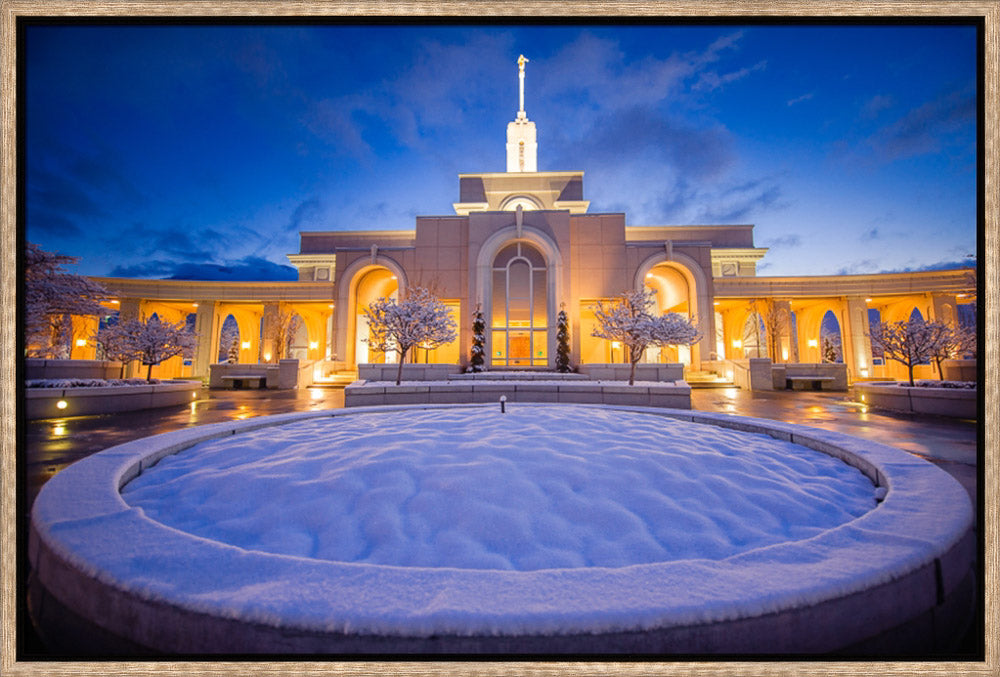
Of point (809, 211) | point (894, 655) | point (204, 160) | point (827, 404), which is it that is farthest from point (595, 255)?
point (894, 655)

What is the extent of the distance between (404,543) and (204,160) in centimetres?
354

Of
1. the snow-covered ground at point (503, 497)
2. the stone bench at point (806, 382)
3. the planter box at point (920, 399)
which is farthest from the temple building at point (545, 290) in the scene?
the snow-covered ground at point (503, 497)

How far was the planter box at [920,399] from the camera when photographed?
28.0ft

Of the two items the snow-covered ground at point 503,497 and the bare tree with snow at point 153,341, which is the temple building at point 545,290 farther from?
the snow-covered ground at point 503,497

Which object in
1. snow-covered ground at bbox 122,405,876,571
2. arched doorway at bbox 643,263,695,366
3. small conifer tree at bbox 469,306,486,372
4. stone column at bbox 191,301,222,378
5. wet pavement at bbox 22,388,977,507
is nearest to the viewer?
snow-covered ground at bbox 122,405,876,571

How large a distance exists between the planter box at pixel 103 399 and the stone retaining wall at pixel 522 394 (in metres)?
5.03

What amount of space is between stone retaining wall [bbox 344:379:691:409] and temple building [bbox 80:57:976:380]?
787 centimetres

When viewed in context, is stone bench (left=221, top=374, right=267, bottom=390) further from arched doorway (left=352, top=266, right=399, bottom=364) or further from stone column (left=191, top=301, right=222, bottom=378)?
stone column (left=191, top=301, right=222, bottom=378)

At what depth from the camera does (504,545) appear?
233 cm

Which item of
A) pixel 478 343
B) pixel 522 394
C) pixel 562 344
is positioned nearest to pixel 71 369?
pixel 522 394

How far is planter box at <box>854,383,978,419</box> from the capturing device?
336 inches

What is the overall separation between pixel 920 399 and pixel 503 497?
12148 mm

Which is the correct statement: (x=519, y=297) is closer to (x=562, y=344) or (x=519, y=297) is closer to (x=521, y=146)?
(x=562, y=344)

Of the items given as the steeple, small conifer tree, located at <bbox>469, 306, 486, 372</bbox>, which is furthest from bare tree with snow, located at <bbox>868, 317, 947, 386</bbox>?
the steeple
